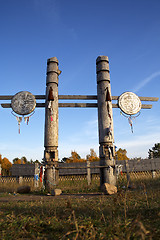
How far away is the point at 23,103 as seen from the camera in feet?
23.8

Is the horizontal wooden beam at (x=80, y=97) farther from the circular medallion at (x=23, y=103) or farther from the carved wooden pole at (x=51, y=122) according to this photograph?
the circular medallion at (x=23, y=103)

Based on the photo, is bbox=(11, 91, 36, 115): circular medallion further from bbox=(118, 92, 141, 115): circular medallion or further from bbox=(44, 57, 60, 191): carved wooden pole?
bbox=(118, 92, 141, 115): circular medallion

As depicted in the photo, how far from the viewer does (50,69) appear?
23.8 feet

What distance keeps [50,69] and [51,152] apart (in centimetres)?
323

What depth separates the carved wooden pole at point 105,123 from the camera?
6.38m

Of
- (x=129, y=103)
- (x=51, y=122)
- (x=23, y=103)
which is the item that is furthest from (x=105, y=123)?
(x=23, y=103)

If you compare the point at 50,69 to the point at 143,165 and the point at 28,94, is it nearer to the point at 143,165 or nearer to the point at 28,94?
the point at 28,94

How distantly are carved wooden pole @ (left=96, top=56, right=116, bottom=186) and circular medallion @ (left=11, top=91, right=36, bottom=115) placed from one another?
103 inches

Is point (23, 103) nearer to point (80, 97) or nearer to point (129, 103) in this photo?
point (80, 97)

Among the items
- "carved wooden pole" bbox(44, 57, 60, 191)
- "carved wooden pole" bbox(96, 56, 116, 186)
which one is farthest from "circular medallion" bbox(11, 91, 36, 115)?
"carved wooden pole" bbox(96, 56, 116, 186)

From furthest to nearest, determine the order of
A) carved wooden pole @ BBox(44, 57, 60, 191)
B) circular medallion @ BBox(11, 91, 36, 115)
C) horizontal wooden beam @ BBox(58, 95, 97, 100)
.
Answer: horizontal wooden beam @ BBox(58, 95, 97, 100)
circular medallion @ BBox(11, 91, 36, 115)
carved wooden pole @ BBox(44, 57, 60, 191)

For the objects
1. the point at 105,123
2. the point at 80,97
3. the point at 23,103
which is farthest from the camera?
the point at 80,97

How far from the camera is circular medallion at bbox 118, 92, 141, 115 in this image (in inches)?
291

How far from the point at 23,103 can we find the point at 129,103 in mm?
4246
